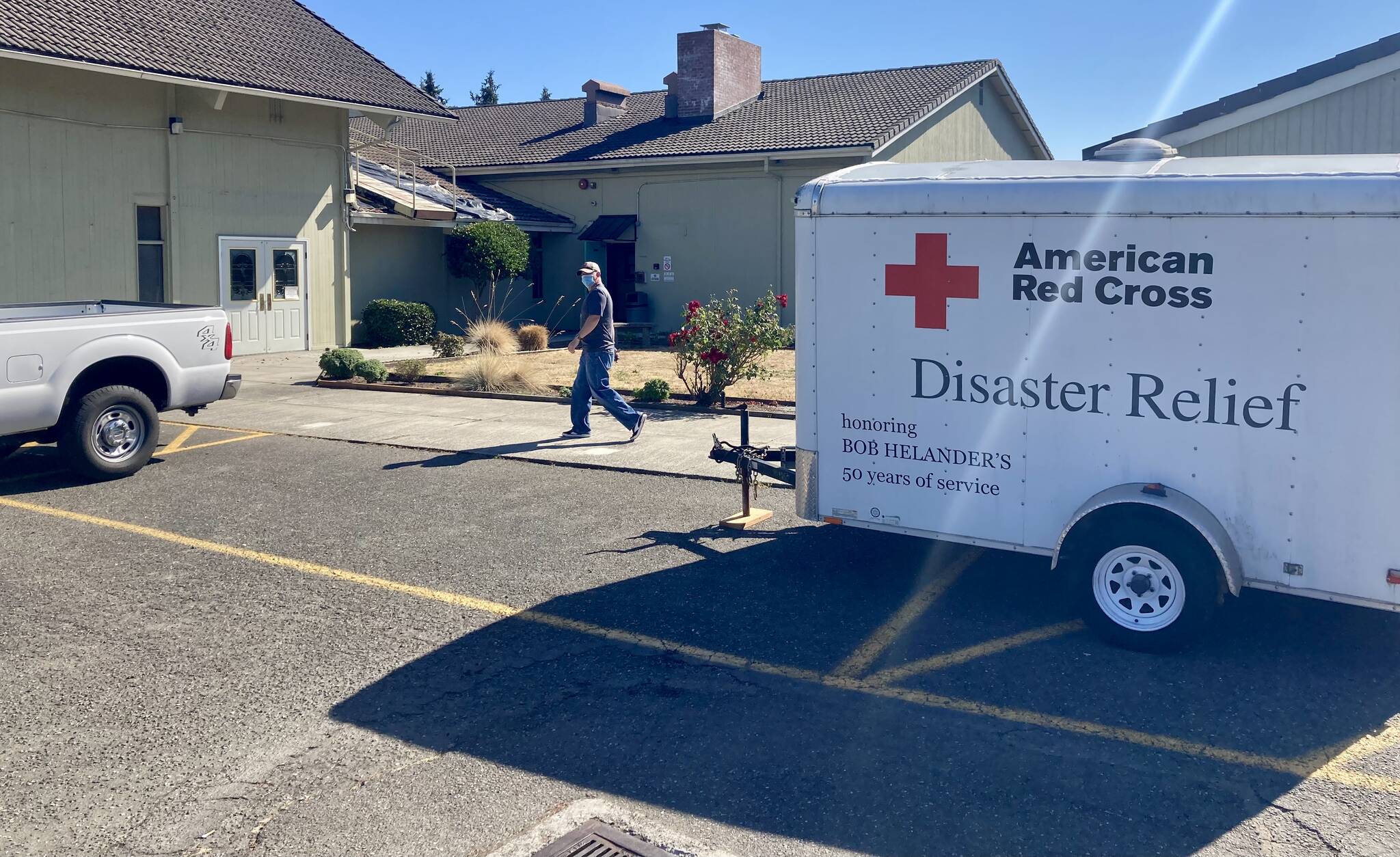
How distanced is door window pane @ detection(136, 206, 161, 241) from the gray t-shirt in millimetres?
11513

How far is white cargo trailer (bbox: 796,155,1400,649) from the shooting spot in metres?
5.51

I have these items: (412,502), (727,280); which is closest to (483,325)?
(727,280)

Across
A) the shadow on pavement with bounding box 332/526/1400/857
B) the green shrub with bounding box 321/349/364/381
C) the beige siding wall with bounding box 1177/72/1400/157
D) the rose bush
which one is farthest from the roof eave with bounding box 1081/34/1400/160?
the green shrub with bounding box 321/349/364/381

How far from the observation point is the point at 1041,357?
626 cm

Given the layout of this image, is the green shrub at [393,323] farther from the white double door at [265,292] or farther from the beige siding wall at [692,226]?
the beige siding wall at [692,226]

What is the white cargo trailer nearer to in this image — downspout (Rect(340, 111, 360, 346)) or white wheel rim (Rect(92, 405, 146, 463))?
white wheel rim (Rect(92, 405, 146, 463))

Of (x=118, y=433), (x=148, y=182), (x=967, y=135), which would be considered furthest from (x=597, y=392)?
(x=967, y=135)

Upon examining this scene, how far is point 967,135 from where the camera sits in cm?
2950

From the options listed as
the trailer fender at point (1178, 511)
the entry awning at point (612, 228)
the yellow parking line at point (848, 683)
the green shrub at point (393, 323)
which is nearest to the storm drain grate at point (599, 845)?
the yellow parking line at point (848, 683)

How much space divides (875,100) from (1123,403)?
23174mm

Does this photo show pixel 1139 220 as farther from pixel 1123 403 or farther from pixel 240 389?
pixel 240 389

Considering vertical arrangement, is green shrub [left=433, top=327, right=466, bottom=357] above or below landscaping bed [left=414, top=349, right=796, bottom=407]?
above

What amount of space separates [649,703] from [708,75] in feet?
84.5

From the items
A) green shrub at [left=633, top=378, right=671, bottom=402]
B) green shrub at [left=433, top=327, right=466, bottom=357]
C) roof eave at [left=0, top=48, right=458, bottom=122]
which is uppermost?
roof eave at [left=0, top=48, right=458, bottom=122]
